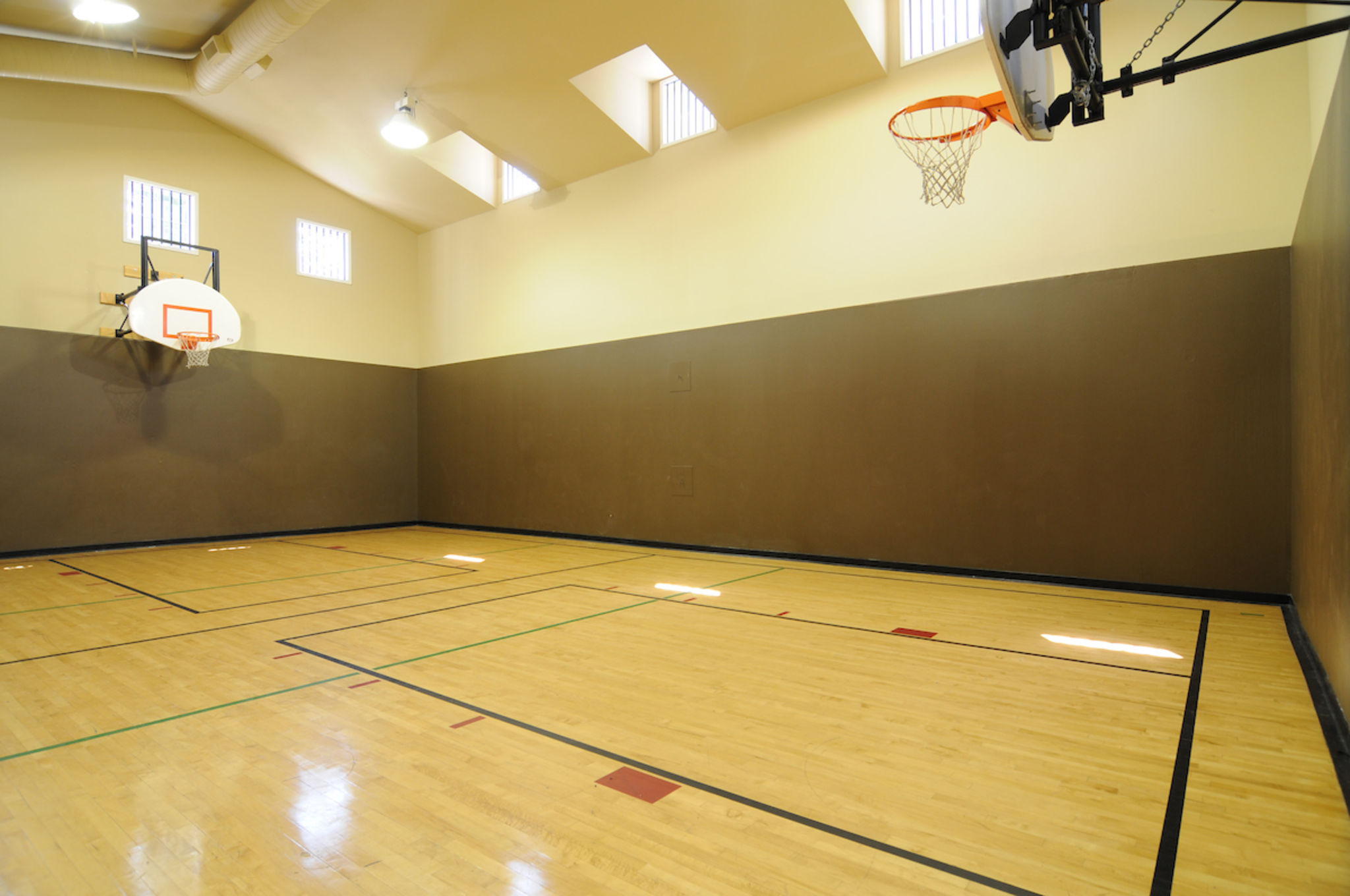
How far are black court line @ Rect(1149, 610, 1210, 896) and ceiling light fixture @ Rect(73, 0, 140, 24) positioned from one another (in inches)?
322

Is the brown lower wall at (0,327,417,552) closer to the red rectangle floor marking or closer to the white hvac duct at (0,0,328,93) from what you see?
the white hvac duct at (0,0,328,93)

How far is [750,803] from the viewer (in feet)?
6.27

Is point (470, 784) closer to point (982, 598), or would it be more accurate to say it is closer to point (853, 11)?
point (982, 598)

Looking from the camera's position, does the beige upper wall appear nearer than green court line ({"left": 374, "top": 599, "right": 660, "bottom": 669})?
No

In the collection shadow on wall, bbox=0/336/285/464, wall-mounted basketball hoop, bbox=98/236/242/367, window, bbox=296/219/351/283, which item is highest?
window, bbox=296/219/351/283

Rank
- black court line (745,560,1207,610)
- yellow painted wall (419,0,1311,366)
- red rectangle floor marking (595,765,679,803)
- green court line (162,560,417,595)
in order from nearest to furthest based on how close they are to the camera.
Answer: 1. red rectangle floor marking (595,765,679,803)
2. black court line (745,560,1207,610)
3. yellow painted wall (419,0,1311,366)
4. green court line (162,560,417,595)

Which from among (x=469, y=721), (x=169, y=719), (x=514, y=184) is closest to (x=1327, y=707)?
(x=469, y=721)

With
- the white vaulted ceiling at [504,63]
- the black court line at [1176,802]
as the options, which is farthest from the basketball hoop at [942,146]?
the black court line at [1176,802]

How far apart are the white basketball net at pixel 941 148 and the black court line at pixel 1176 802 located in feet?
11.9

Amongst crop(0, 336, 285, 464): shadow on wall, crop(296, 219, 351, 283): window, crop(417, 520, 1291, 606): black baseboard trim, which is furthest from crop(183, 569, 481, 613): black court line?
crop(296, 219, 351, 283): window

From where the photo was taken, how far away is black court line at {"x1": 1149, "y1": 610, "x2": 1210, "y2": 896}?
1.56 meters

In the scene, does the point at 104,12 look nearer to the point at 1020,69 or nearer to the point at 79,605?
the point at 79,605

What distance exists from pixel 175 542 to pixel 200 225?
357 centimetres

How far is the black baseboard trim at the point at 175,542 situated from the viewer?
7070 millimetres
